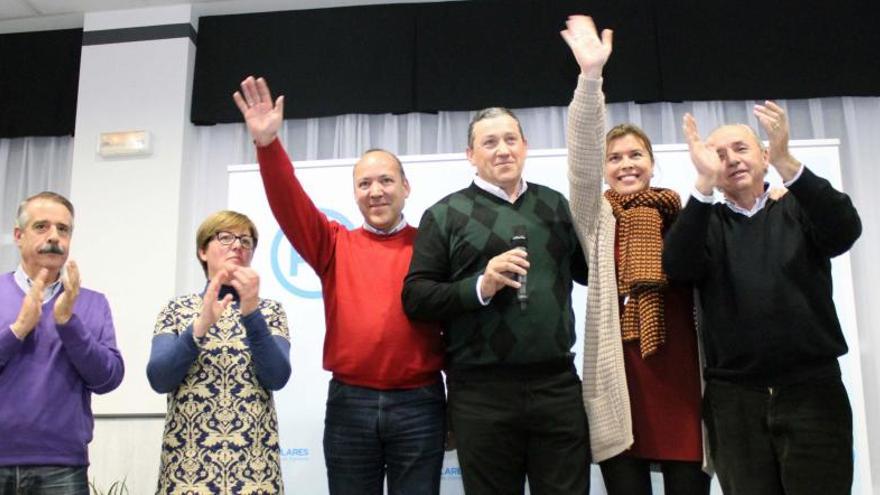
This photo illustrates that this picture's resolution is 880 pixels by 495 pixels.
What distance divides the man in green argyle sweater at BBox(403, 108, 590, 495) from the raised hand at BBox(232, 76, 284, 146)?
51cm

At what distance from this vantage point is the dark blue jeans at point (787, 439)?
1716 mm

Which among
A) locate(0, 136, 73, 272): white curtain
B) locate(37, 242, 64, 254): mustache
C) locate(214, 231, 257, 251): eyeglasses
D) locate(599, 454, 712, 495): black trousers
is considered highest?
locate(0, 136, 73, 272): white curtain

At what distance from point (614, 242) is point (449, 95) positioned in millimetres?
2266

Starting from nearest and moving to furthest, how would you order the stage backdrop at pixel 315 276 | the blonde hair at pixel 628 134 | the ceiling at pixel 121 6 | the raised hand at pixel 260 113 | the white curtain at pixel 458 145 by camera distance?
1. the raised hand at pixel 260 113
2. the blonde hair at pixel 628 134
3. the stage backdrop at pixel 315 276
4. the white curtain at pixel 458 145
5. the ceiling at pixel 121 6

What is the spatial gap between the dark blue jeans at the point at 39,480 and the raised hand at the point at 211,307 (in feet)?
1.76

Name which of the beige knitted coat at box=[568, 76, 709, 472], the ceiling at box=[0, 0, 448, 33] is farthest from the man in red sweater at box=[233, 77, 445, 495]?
the ceiling at box=[0, 0, 448, 33]

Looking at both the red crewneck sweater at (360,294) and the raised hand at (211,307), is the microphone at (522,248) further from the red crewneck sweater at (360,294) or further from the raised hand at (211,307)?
the raised hand at (211,307)

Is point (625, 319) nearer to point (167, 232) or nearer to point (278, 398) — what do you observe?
point (278, 398)

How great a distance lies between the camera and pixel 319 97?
4250 mm

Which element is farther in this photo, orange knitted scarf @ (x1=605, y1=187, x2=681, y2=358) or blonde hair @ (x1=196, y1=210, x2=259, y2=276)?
blonde hair @ (x1=196, y1=210, x2=259, y2=276)

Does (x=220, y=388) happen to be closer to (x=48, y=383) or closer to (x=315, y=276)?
(x=48, y=383)

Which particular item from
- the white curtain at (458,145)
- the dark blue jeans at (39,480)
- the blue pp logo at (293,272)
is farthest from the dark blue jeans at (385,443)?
the white curtain at (458,145)

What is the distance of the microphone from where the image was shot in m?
1.85

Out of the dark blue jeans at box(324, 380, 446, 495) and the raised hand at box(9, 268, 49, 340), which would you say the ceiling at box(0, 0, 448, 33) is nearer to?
the raised hand at box(9, 268, 49, 340)
